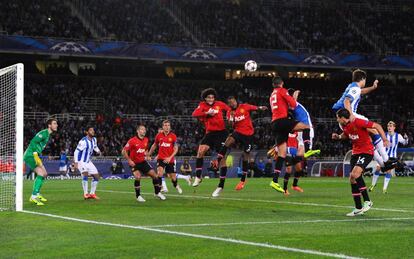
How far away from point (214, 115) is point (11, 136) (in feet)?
19.0

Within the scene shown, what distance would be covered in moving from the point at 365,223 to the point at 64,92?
138ft

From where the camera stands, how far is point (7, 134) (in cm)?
1955

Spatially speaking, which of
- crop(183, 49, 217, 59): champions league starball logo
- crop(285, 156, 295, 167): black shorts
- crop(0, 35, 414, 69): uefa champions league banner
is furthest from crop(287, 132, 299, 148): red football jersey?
crop(183, 49, 217, 59): champions league starball logo

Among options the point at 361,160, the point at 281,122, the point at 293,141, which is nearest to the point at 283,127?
the point at 281,122

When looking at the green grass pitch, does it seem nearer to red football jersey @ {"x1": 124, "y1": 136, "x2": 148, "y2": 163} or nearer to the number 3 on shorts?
the number 3 on shorts

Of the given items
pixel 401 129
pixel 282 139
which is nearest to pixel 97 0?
pixel 401 129

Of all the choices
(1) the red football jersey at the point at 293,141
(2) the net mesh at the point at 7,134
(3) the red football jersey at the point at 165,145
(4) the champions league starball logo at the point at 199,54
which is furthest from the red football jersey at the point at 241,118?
(4) the champions league starball logo at the point at 199,54

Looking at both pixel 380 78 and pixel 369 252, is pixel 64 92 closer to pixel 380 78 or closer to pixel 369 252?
pixel 380 78

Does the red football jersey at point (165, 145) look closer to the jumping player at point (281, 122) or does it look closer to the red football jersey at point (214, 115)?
the red football jersey at point (214, 115)

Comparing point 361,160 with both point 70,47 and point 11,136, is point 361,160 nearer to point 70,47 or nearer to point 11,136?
point 11,136

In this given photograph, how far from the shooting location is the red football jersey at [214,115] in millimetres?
19172

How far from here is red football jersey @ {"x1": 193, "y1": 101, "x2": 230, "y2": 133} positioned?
62.9 ft

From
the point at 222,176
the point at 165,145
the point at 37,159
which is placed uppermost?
the point at 165,145

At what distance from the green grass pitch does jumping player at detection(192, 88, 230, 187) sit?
352 centimetres
